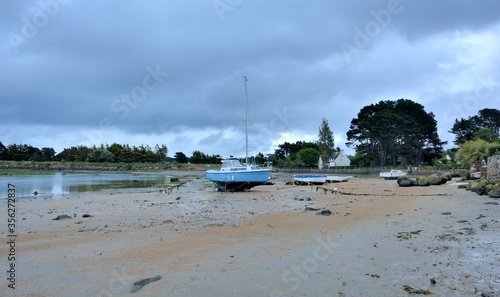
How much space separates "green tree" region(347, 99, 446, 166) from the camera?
74.9m

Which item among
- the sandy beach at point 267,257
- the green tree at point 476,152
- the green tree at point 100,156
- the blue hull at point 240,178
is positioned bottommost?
the sandy beach at point 267,257

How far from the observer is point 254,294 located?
206 inches

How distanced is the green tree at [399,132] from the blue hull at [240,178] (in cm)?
5245

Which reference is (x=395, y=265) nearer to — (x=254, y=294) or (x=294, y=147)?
(x=254, y=294)

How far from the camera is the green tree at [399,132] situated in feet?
246

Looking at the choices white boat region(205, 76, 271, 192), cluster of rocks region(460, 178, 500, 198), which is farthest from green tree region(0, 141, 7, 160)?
cluster of rocks region(460, 178, 500, 198)

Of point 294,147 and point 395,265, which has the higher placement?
point 294,147

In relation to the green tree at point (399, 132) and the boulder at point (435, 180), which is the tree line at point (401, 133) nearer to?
the green tree at point (399, 132)

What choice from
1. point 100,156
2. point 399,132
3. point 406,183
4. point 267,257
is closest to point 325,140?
point 399,132

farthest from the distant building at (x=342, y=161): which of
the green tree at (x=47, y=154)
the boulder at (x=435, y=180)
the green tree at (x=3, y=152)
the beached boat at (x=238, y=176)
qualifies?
the green tree at (x=3, y=152)

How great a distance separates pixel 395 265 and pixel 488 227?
4880mm

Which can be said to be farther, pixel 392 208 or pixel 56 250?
pixel 392 208

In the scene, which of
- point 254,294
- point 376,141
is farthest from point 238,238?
point 376,141

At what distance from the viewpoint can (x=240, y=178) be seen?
29.8 m
